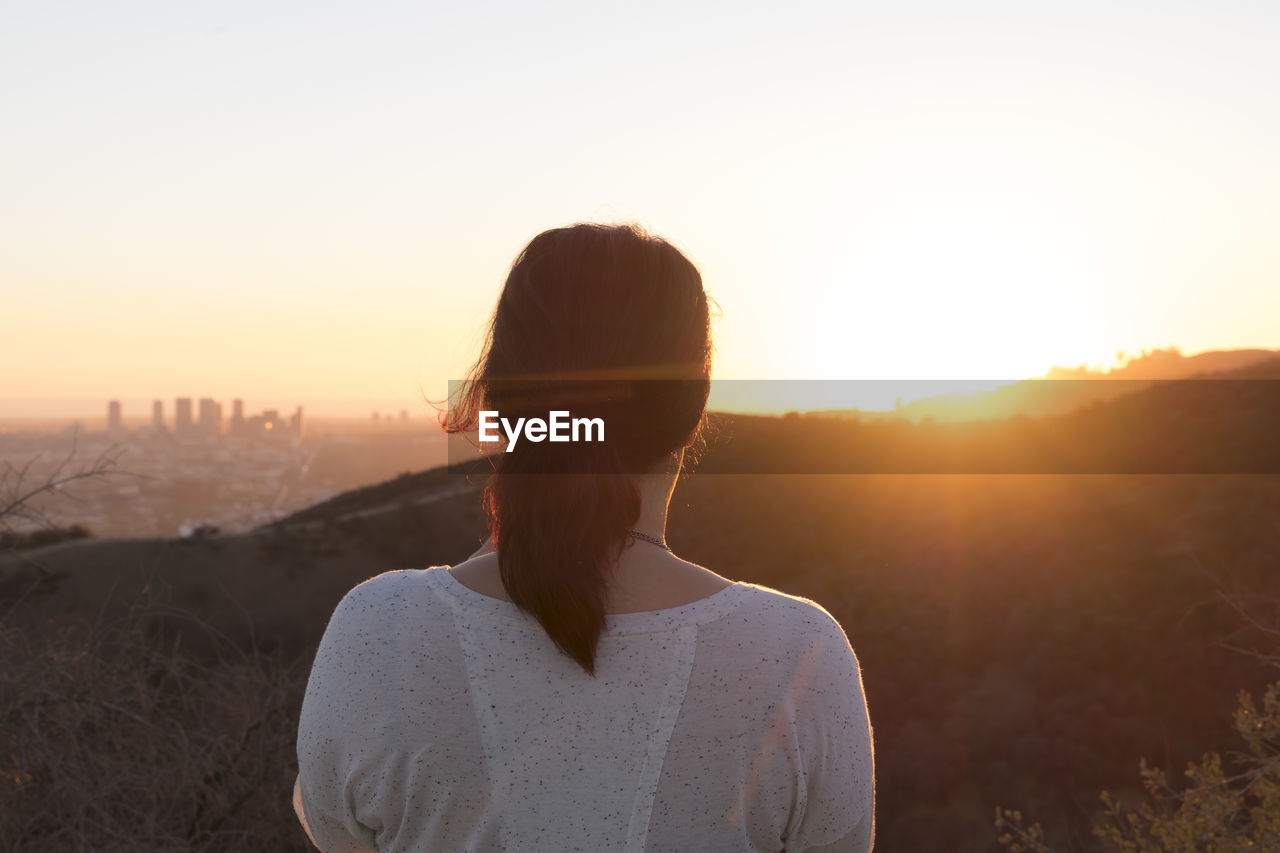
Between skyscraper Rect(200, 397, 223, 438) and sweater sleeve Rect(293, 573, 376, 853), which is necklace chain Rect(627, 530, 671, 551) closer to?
sweater sleeve Rect(293, 573, 376, 853)

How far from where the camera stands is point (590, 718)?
46.6 inches

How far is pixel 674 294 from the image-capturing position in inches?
51.0

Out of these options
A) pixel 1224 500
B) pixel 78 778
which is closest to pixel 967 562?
pixel 1224 500

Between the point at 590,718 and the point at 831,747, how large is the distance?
1.19 ft

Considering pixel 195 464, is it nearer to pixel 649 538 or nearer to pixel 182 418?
pixel 182 418

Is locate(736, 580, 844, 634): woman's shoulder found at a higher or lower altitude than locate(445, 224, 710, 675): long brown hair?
lower

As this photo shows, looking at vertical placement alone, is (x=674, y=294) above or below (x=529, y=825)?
above

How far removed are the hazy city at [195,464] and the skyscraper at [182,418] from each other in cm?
6

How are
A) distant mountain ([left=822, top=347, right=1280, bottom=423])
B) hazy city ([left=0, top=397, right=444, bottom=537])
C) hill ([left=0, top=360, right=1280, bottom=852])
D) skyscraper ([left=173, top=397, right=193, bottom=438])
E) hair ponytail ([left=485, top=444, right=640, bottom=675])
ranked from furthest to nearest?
1. skyscraper ([left=173, top=397, right=193, bottom=438])
2. distant mountain ([left=822, top=347, right=1280, bottom=423])
3. hill ([left=0, top=360, right=1280, bottom=852])
4. hazy city ([left=0, top=397, right=444, bottom=537])
5. hair ponytail ([left=485, top=444, right=640, bottom=675])

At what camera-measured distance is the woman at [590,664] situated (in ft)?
3.89

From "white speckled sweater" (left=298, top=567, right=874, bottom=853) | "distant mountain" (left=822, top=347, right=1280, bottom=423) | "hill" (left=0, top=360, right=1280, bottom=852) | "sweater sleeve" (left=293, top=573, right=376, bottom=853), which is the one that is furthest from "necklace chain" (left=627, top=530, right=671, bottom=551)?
"distant mountain" (left=822, top=347, right=1280, bottom=423)

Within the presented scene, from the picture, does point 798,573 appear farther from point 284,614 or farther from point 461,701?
point 461,701

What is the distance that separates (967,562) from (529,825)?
1788 cm

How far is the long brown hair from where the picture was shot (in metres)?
1.20
